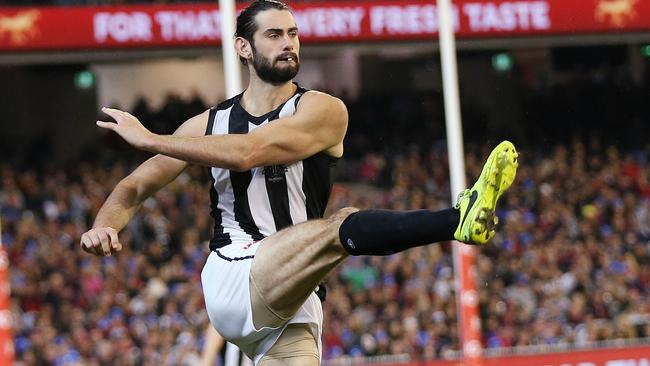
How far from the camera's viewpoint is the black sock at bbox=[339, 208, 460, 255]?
15.1 feet

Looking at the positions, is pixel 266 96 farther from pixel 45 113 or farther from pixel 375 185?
pixel 45 113

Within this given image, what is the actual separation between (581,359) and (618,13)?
578cm

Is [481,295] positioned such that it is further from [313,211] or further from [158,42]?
[313,211]

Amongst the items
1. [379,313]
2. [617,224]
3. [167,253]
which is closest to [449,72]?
[379,313]

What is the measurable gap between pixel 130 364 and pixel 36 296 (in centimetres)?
169

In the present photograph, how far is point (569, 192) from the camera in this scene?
56.2ft

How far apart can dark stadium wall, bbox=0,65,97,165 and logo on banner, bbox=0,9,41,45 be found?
2.51 metres

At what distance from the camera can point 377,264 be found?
15.3 meters

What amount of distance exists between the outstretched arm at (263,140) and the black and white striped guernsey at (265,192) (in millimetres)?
91

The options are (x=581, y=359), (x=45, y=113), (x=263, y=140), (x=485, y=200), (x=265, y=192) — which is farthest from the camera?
(x=45, y=113)

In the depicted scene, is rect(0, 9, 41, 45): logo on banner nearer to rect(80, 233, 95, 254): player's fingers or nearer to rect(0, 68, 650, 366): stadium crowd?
rect(0, 68, 650, 366): stadium crowd

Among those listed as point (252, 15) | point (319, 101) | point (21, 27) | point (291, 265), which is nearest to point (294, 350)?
point (291, 265)

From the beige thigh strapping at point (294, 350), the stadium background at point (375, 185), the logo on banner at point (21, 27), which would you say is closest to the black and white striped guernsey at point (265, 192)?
the beige thigh strapping at point (294, 350)

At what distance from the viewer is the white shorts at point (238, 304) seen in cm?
513
